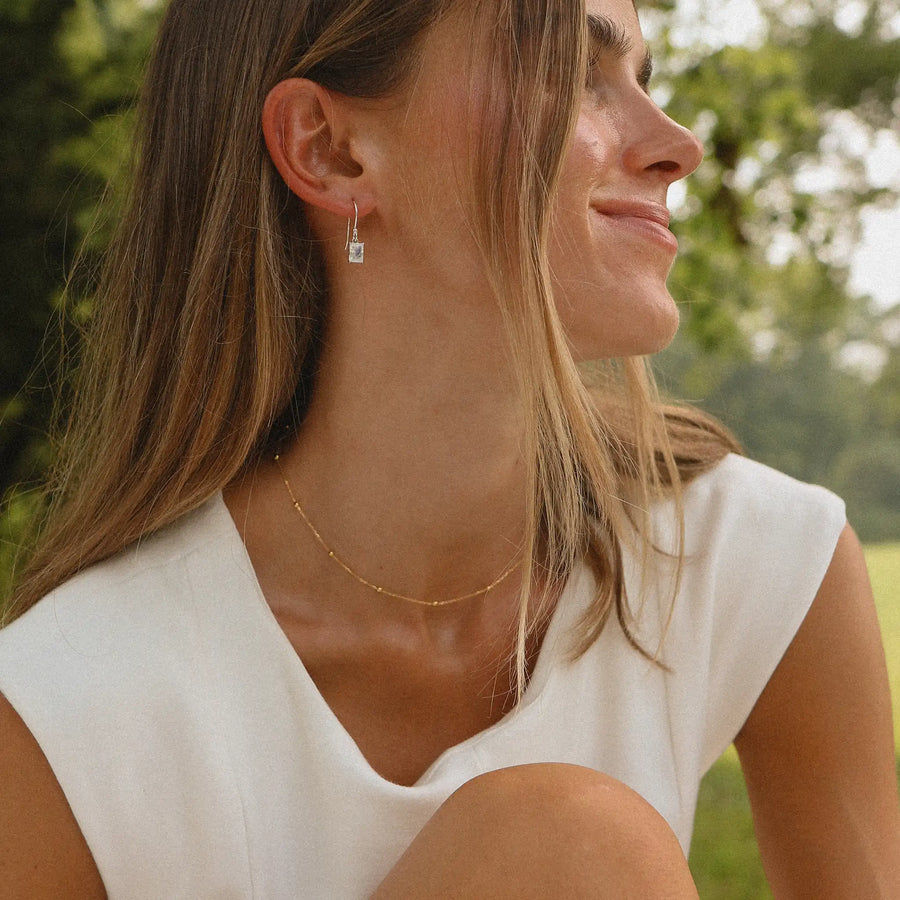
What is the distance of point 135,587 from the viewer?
1.54 meters

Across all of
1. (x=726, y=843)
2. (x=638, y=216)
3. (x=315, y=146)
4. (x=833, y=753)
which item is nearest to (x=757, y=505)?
(x=833, y=753)

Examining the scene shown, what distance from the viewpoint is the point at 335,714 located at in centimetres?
158

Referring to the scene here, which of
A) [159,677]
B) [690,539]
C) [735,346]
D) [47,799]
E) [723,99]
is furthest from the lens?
[735,346]

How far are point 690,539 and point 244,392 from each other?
2.26ft

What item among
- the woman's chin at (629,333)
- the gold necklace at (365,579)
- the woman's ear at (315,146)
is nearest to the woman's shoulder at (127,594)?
the gold necklace at (365,579)

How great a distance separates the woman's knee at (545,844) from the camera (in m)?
1.23

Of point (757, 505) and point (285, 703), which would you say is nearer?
point (285, 703)

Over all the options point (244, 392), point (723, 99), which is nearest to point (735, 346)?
point (723, 99)

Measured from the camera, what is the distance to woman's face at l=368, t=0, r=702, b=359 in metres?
1.47

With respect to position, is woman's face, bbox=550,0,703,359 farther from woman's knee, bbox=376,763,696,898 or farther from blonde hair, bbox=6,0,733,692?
woman's knee, bbox=376,763,696,898

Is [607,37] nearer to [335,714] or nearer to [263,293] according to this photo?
[263,293]

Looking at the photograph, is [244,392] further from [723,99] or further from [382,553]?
[723,99]

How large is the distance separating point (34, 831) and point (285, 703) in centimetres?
34

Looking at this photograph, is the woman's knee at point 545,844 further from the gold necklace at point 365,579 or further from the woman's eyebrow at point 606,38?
the woman's eyebrow at point 606,38
